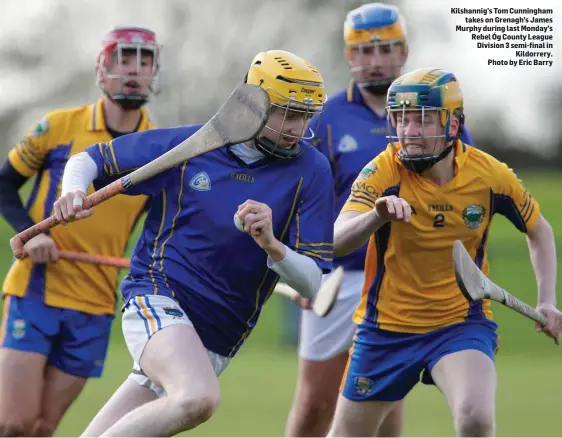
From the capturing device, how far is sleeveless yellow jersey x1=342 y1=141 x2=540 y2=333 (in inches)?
212

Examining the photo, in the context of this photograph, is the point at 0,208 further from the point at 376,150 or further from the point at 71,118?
the point at 376,150

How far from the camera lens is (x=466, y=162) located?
5.48 metres

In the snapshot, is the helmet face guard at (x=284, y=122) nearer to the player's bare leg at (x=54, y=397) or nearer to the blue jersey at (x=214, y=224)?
the blue jersey at (x=214, y=224)

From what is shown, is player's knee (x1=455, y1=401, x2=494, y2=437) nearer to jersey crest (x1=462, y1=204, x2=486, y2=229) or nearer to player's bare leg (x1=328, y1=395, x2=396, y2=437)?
player's bare leg (x1=328, y1=395, x2=396, y2=437)

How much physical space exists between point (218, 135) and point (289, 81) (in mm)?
350

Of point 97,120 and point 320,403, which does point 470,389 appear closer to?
point 320,403

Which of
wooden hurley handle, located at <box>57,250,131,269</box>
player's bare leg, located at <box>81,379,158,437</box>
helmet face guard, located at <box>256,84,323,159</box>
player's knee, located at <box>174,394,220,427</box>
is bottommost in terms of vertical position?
player's bare leg, located at <box>81,379,158,437</box>

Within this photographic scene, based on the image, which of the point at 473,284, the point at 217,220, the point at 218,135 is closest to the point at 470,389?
the point at 473,284

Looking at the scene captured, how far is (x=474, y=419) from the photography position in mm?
4969

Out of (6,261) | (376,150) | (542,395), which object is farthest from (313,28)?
(376,150)

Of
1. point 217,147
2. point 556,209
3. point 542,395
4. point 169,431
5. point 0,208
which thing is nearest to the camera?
point 169,431

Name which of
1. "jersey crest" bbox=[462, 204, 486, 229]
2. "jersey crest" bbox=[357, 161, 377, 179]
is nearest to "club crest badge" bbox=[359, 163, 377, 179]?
"jersey crest" bbox=[357, 161, 377, 179]

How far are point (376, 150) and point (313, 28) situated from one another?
1680cm

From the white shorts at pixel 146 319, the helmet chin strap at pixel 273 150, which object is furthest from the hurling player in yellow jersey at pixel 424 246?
the white shorts at pixel 146 319
